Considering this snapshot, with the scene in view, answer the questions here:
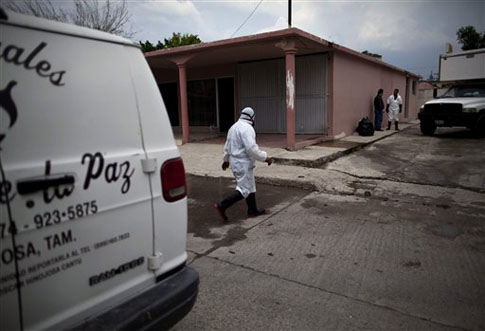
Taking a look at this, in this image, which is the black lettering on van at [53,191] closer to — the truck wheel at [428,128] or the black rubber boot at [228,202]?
the black rubber boot at [228,202]

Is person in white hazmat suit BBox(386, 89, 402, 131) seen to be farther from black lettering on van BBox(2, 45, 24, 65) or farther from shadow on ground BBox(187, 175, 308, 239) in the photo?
black lettering on van BBox(2, 45, 24, 65)

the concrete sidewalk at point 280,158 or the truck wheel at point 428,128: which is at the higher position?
the truck wheel at point 428,128

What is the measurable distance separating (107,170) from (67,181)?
0.73 ft

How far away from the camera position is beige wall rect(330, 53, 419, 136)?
1298 centimetres

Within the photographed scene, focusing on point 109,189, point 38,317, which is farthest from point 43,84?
point 38,317

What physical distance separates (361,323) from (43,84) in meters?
2.72

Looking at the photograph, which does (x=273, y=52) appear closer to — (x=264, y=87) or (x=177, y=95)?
(x=264, y=87)

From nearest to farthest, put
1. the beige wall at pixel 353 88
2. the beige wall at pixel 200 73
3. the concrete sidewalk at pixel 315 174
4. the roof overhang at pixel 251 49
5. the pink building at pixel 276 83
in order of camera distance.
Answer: the concrete sidewalk at pixel 315 174, the roof overhang at pixel 251 49, the pink building at pixel 276 83, the beige wall at pixel 353 88, the beige wall at pixel 200 73

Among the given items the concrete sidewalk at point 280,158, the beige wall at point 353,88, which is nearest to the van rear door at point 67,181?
the concrete sidewalk at point 280,158

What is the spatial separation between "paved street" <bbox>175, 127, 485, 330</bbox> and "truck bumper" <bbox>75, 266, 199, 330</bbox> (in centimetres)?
66

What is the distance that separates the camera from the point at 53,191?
1.77m

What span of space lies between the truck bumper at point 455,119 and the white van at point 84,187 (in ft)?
44.8

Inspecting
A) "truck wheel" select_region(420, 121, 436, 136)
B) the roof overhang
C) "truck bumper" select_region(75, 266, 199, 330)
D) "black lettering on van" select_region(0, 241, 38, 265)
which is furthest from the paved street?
"truck wheel" select_region(420, 121, 436, 136)

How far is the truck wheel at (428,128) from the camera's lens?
47.9ft
